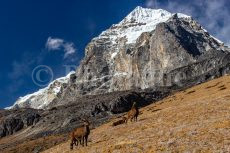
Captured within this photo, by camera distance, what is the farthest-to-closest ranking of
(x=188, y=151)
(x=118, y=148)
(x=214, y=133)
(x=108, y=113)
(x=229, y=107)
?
(x=108, y=113) → (x=229, y=107) → (x=118, y=148) → (x=214, y=133) → (x=188, y=151)

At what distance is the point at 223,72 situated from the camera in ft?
645

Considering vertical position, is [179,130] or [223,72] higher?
[223,72]

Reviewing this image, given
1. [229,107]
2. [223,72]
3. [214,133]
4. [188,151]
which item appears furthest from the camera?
[223,72]

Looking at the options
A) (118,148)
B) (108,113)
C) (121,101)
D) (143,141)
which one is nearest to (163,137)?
(143,141)

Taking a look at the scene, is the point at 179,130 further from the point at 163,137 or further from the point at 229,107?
the point at 229,107

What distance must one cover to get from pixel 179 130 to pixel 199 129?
1.94 m

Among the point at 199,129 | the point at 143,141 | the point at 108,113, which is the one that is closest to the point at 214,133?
the point at 199,129

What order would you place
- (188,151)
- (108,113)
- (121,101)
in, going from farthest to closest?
1. (121,101)
2. (108,113)
3. (188,151)

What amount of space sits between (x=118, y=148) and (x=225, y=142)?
29.3 feet

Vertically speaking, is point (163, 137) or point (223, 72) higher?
point (223, 72)

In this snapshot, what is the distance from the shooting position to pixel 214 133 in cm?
3058

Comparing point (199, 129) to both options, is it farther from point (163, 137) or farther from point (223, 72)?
point (223, 72)

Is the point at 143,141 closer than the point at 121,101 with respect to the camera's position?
Yes

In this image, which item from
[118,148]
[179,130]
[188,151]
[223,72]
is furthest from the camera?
[223,72]
